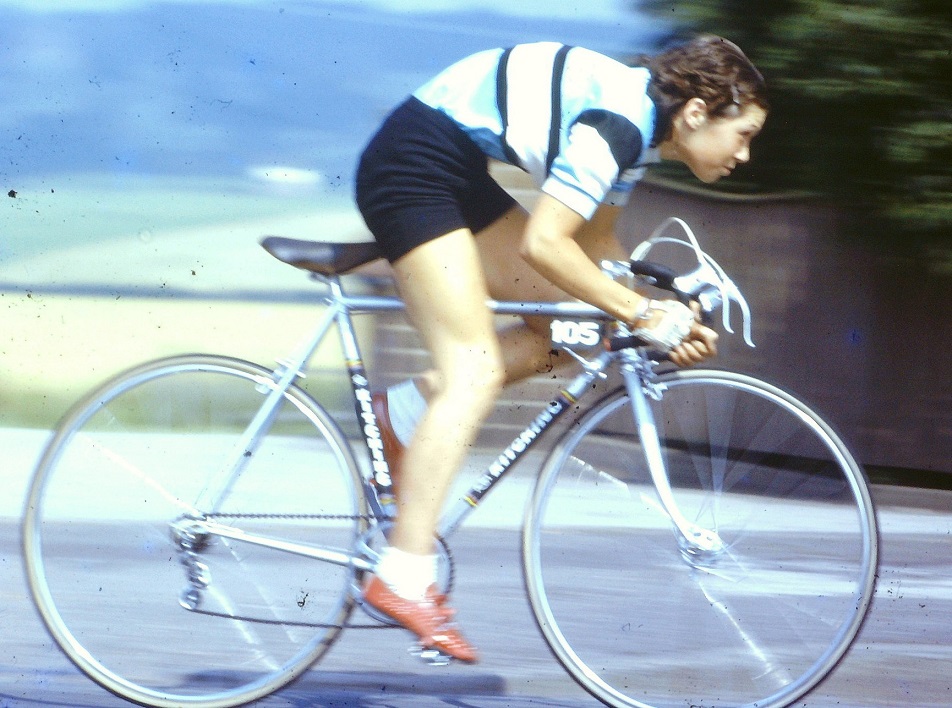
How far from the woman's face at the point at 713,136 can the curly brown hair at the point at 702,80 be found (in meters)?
0.02

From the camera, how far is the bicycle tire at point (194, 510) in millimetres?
3051

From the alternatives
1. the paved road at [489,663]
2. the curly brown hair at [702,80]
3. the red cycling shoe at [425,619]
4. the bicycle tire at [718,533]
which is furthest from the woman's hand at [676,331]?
the paved road at [489,663]

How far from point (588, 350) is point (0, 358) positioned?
374 cm

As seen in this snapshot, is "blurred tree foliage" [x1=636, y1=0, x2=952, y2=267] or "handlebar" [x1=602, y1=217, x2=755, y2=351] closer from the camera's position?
"handlebar" [x1=602, y1=217, x2=755, y2=351]

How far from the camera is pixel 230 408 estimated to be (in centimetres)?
311

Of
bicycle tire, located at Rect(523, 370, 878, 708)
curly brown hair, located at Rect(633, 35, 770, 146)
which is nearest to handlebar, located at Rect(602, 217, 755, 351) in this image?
bicycle tire, located at Rect(523, 370, 878, 708)

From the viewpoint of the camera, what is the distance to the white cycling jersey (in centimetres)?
282

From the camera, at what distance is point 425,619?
9.73ft

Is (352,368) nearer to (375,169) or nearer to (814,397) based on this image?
(375,169)

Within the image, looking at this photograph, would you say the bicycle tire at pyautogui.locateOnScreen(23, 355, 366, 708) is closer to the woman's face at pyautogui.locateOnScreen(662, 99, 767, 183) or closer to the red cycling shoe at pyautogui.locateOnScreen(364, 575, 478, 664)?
the red cycling shoe at pyautogui.locateOnScreen(364, 575, 478, 664)

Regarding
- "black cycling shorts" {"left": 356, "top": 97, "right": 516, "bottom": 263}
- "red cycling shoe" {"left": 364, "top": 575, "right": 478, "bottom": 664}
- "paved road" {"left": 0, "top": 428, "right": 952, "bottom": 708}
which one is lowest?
"paved road" {"left": 0, "top": 428, "right": 952, "bottom": 708}

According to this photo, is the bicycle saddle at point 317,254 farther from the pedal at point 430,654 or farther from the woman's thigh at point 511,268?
the pedal at point 430,654

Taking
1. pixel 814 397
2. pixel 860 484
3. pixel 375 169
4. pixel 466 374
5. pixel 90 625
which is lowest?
pixel 814 397

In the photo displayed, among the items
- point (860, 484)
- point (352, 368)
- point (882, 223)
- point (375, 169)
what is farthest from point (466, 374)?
point (882, 223)
